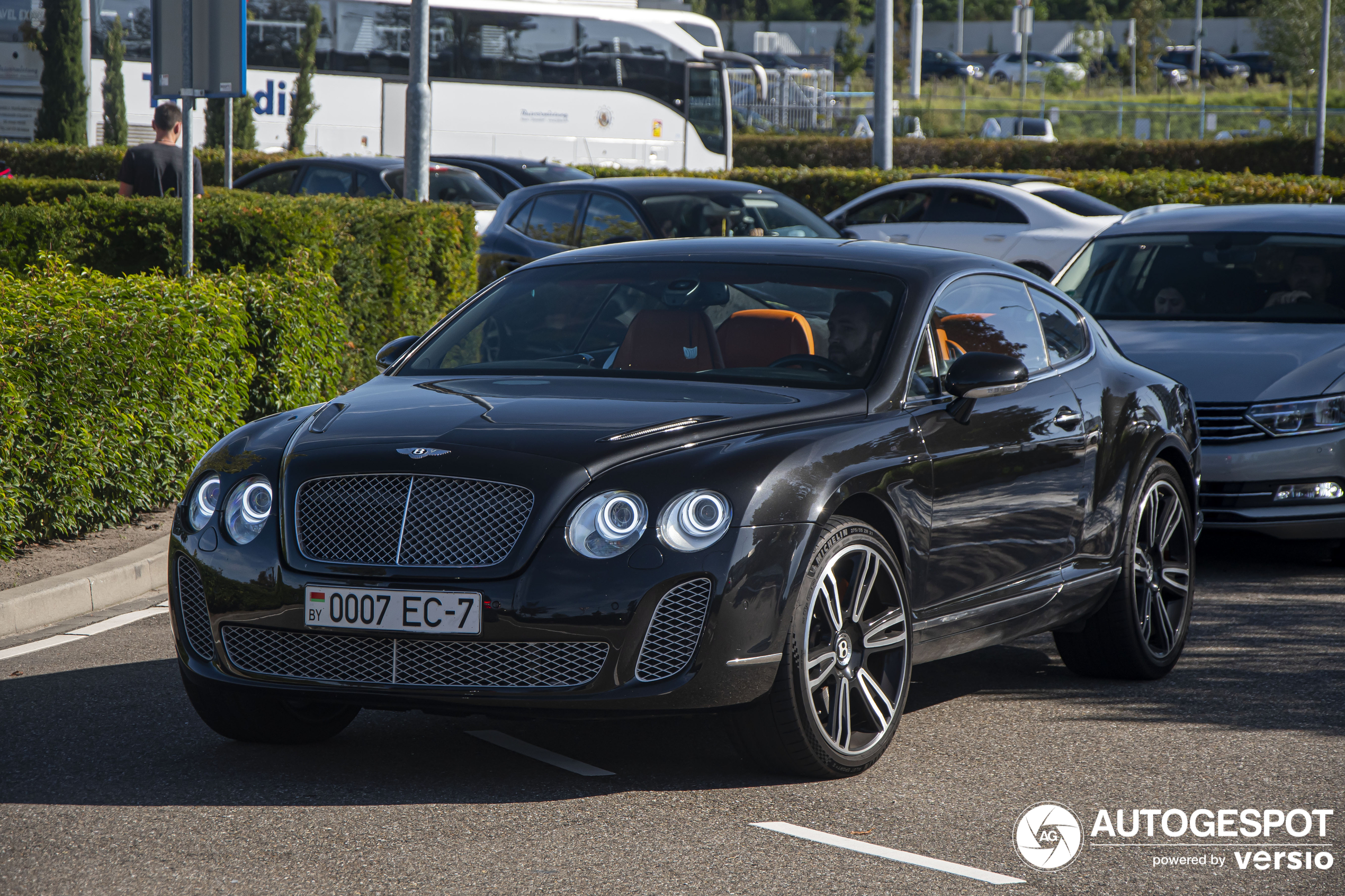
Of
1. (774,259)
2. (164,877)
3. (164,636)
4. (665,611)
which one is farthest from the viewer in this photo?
(164,636)

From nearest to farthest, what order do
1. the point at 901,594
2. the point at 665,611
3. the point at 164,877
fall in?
the point at 164,877 < the point at 665,611 < the point at 901,594

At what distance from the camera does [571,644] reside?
4.55 metres

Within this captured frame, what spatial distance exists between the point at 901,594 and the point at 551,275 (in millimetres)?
1779

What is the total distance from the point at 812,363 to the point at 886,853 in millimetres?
1719

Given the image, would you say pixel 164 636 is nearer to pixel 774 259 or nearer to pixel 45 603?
pixel 45 603

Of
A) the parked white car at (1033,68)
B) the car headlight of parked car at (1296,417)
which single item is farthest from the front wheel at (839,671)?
the parked white car at (1033,68)

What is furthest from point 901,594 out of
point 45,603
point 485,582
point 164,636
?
point 45,603

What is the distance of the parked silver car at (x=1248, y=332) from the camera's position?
27.5 feet

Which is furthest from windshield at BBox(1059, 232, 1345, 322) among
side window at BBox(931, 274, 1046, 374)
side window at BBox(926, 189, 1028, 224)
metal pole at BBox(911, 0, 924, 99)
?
metal pole at BBox(911, 0, 924, 99)

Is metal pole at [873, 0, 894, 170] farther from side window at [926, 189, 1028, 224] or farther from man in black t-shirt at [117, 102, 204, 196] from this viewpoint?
man in black t-shirt at [117, 102, 204, 196]

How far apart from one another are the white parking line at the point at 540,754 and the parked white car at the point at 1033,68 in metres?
68.8

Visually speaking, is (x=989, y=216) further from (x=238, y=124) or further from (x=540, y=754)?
(x=238, y=124)

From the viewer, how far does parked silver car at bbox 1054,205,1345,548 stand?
329 inches

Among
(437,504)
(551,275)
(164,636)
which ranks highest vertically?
(551,275)
